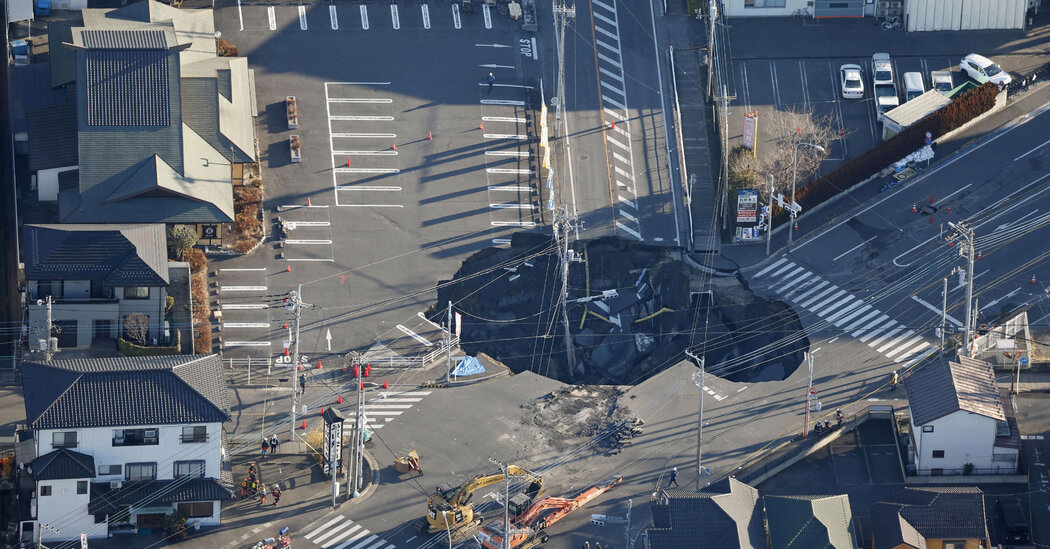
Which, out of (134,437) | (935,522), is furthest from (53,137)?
(935,522)

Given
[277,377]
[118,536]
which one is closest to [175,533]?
[118,536]

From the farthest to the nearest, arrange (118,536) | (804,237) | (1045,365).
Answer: (804,237) → (1045,365) → (118,536)

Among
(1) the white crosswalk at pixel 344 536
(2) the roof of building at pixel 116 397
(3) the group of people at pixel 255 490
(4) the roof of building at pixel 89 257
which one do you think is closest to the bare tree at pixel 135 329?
(4) the roof of building at pixel 89 257

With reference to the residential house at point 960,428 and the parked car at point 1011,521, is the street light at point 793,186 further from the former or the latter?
the parked car at point 1011,521

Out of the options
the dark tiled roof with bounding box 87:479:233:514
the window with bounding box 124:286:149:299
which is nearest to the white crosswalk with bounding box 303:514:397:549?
the dark tiled roof with bounding box 87:479:233:514

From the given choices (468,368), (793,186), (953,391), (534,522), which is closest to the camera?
(534,522)

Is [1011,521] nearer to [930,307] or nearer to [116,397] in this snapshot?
[930,307]

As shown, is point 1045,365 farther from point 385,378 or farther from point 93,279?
point 93,279
